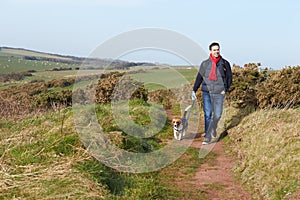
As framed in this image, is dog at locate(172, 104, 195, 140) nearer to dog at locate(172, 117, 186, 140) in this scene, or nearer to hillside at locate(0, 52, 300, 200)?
dog at locate(172, 117, 186, 140)

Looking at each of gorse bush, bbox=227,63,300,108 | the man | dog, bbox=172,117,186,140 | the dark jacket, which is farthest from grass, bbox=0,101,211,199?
gorse bush, bbox=227,63,300,108

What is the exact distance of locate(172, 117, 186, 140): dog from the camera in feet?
27.7

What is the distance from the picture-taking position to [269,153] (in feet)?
19.5

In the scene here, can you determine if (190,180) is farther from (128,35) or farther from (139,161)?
(128,35)

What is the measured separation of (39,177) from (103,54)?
343 cm

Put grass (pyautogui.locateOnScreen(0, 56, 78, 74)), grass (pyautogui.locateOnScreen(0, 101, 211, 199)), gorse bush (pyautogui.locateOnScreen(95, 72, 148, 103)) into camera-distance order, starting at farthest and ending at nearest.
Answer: grass (pyautogui.locateOnScreen(0, 56, 78, 74)), gorse bush (pyautogui.locateOnScreen(95, 72, 148, 103)), grass (pyautogui.locateOnScreen(0, 101, 211, 199))

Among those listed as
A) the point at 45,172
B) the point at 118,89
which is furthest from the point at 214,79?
the point at 118,89

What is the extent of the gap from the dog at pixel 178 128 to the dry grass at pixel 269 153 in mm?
1188

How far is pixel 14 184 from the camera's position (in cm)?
371

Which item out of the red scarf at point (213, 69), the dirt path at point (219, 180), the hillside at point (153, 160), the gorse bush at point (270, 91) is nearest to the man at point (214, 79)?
the red scarf at point (213, 69)

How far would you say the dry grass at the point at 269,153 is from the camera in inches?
192

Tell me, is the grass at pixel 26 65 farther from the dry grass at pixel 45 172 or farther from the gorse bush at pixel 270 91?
the dry grass at pixel 45 172

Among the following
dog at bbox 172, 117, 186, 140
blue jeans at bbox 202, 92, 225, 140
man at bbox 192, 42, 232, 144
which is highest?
man at bbox 192, 42, 232, 144

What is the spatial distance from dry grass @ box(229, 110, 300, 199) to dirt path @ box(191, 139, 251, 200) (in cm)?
18
